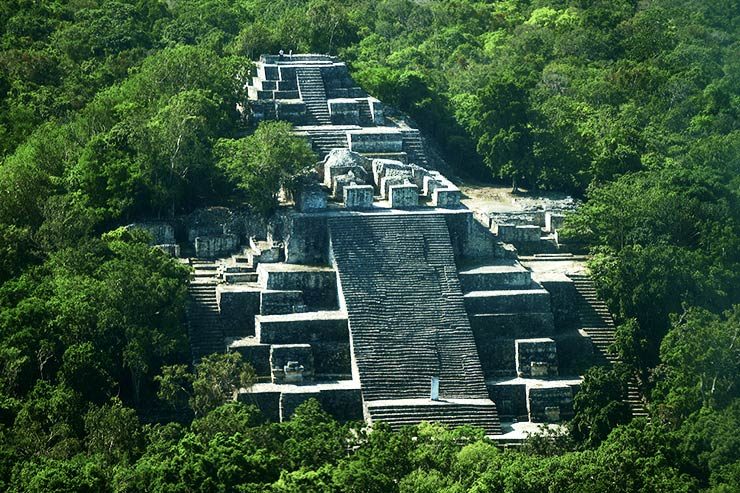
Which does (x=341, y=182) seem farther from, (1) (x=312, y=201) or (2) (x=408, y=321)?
(2) (x=408, y=321)

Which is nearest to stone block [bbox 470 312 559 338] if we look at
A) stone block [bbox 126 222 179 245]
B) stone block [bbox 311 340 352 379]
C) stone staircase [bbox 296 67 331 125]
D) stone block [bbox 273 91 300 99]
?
stone block [bbox 311 340 352 379]

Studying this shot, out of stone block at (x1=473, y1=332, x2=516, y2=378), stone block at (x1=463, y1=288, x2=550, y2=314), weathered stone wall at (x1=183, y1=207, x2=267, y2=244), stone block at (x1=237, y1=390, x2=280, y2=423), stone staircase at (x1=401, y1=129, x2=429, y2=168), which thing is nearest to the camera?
stone block at (x1=237, y1=390, x2=280, y2=423)

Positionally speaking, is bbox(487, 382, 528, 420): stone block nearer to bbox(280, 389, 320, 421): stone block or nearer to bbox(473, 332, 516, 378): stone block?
bbox(473, 332, 516, 378): stone block

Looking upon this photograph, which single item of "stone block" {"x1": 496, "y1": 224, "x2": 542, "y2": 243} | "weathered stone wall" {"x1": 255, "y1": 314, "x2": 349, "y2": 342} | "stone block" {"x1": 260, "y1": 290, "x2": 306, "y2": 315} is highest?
"stone block" {"x1": 496, "y1": 224, "x2": 542, "y2": 243}

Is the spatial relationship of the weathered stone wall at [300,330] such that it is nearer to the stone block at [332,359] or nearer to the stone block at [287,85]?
the stone block at [332,359]

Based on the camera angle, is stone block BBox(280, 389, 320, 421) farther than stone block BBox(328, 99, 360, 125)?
No

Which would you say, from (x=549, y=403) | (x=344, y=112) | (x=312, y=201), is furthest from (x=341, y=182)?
(x=549, y=403)

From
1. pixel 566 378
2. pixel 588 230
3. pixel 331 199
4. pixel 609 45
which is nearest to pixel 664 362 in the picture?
pixel 566 378
